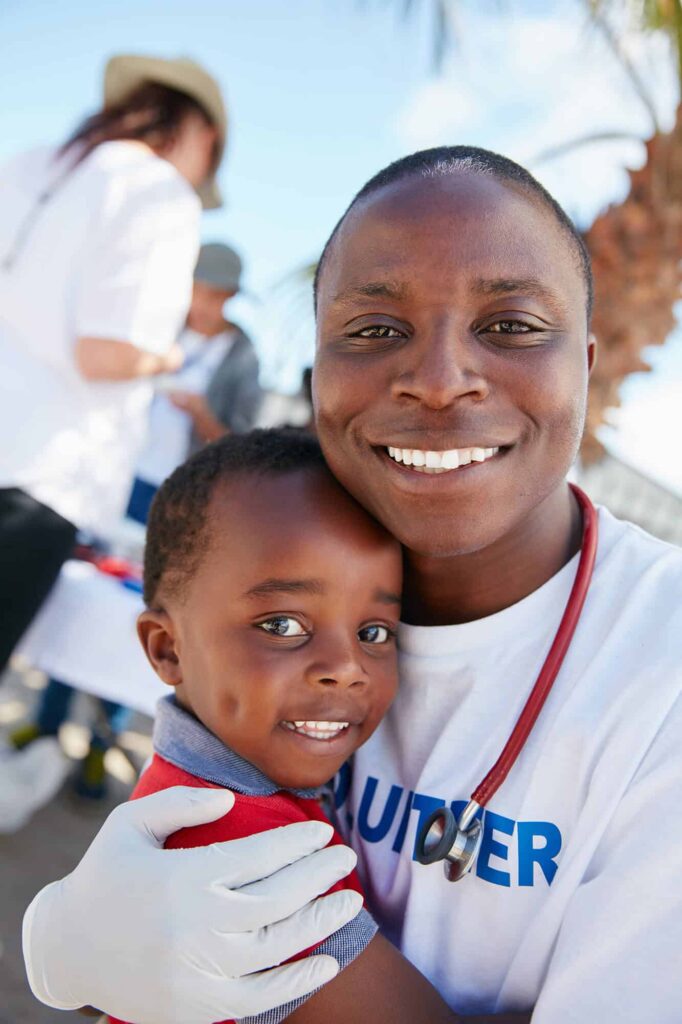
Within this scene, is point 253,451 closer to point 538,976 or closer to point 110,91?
point 538,976

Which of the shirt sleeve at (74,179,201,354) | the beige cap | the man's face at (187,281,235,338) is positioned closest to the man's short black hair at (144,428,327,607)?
the shirt sleeve at (74,179,201,354)

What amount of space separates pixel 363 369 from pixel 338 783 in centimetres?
66

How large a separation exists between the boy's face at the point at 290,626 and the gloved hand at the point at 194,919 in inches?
5.6

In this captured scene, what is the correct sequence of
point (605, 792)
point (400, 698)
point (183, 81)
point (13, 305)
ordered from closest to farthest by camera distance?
point (605, 792), point (400, 698), point (13, 305), point (183, 81)

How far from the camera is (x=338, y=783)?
1.43m

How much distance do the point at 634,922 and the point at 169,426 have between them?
285cm

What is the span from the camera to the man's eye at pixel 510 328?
3.76 ft

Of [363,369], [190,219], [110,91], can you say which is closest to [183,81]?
[110,91]

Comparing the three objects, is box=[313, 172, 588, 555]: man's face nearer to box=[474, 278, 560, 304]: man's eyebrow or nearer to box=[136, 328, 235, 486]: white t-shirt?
box=[474, 278, 560, 304]: man's eyebrow

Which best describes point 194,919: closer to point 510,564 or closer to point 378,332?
point 510,564

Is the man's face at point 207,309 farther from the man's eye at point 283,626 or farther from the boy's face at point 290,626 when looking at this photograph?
the man's eye at point 283,626

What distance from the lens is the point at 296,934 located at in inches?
43.5

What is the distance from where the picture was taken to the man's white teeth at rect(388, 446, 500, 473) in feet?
3.76

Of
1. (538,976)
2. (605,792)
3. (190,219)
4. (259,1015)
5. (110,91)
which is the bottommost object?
(259,1015)
